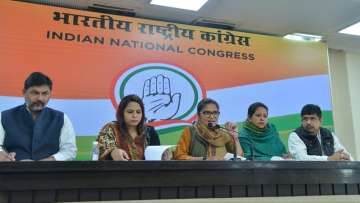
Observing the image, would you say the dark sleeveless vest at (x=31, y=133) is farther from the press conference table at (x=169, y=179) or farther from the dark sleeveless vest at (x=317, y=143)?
the dark sleeveless vest at (x=317, y=143)

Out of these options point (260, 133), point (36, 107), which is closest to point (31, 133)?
point (36, 107)

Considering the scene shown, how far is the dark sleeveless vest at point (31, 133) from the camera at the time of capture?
2406mm

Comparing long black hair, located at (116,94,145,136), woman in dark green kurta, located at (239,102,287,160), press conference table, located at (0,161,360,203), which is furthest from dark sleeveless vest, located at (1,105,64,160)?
woman in dark green kurta, located at (239,102,287,160)

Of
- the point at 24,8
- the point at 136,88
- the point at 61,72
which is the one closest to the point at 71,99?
the point at 61,72

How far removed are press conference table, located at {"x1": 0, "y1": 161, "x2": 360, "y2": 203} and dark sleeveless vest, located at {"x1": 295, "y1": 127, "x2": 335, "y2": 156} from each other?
1.25 meters

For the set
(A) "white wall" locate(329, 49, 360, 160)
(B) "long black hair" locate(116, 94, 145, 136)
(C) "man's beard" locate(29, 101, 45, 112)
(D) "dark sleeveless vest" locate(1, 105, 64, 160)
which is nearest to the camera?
(B) "long black hair" locate(116, 94, 145, 136)

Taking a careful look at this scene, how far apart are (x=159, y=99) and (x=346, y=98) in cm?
244

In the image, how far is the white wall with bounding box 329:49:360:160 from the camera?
4.60 metres

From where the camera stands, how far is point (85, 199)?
4.19 feet

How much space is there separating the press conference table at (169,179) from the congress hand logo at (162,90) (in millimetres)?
2024

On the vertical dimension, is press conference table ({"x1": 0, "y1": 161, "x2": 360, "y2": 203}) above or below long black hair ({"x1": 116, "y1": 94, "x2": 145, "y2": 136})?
below

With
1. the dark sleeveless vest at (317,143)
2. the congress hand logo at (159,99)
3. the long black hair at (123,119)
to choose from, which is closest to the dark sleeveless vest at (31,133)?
the long black hair at (123,119)

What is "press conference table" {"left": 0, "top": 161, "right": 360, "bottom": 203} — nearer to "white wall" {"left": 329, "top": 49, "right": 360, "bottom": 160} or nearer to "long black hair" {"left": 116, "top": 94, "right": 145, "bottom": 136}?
"long black hair" {"left": 116, "top": 94, "right": 145, "bottom": 136}

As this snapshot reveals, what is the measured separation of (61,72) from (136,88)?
0.64 metres
